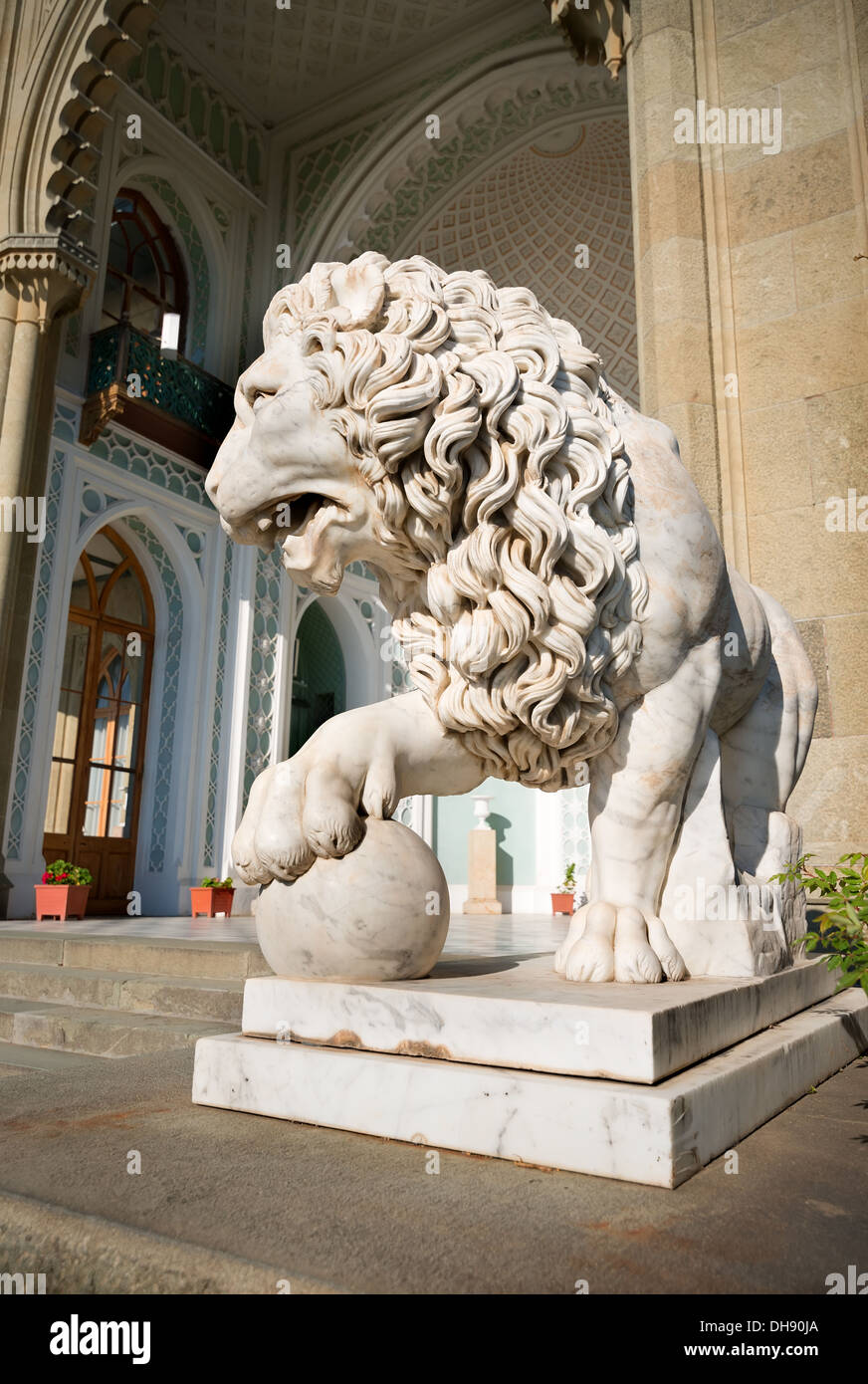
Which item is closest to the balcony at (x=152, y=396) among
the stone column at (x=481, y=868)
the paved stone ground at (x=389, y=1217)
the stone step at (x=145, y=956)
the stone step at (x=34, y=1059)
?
the stone column at (x=481, y=868)

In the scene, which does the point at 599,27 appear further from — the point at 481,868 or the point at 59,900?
the point at 481,868

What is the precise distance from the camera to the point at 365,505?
53.5 inches

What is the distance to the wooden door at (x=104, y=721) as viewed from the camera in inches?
347

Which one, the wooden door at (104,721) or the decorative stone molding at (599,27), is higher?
the decorative stone molding at (599,27)

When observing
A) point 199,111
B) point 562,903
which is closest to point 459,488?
point 562,903

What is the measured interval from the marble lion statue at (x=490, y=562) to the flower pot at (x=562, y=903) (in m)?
8.93

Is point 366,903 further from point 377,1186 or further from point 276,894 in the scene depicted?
point 377,1186

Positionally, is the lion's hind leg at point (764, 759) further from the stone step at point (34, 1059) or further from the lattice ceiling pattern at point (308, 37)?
the lattice ceiling pattern at point (308, 37)

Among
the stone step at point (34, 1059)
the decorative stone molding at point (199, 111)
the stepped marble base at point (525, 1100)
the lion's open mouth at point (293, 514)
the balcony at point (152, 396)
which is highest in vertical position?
the decorative stone molding at point (199, 111)

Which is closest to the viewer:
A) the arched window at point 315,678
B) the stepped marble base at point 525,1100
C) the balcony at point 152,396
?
the stepped marble base at point 525,1100

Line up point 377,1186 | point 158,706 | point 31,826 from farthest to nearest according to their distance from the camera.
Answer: point 158,706, point 31,826, point 377,1186

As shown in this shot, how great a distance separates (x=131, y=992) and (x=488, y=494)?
216 cm
